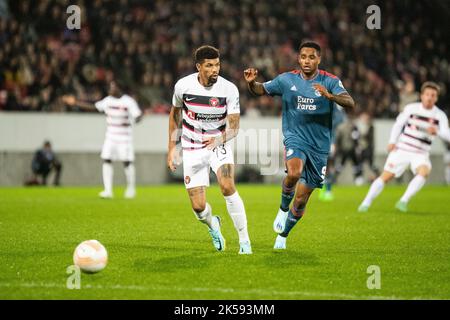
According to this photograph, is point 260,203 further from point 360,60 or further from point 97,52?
point 360,60

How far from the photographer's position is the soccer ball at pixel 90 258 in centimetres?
796

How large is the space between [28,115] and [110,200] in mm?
7481

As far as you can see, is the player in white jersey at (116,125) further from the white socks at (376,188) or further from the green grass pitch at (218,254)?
the white socks at (376,188)

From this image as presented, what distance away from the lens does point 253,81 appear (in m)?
9.88

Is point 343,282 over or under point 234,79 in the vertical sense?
under

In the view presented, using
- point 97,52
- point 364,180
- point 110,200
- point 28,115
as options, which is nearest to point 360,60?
point 364,180

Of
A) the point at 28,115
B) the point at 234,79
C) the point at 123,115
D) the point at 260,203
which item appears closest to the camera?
the point at 260,203

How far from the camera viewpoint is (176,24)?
94.0 feet

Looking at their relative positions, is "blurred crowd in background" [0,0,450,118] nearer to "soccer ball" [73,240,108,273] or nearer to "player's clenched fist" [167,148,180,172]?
"player's clenched fist" [167,148,180,172]

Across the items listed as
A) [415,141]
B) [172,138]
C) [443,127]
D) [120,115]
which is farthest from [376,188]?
[172,138]

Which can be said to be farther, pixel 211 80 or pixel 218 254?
pixel 218 254

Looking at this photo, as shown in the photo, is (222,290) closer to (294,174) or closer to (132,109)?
(294,174)

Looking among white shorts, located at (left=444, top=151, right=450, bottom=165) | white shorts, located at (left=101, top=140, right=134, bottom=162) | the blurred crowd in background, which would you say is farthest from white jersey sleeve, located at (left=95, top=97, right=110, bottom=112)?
white shorts, located at (left=444, top=151, right=450, bottom=165)

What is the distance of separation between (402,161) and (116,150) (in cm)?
713
